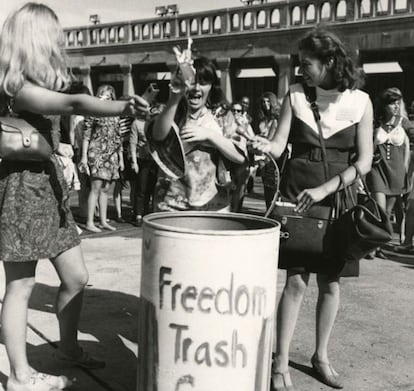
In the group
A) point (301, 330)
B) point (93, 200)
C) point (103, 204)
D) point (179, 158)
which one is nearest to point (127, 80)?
point (103, 204)

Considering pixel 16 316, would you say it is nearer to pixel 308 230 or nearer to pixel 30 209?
pixel 30 209

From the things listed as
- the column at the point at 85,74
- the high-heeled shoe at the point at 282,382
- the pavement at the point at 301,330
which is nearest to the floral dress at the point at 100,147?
the pavement at the point at 301,330

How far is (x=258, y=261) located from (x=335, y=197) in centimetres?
99

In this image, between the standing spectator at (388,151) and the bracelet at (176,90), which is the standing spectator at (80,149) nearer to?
the standing spectator at (388,151)

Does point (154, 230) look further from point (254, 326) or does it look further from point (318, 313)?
point (318, 313)

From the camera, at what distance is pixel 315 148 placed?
352 cm

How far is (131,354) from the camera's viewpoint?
3.94 meters

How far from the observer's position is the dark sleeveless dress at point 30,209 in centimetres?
A: 314

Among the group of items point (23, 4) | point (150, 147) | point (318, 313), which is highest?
point (23, 4)

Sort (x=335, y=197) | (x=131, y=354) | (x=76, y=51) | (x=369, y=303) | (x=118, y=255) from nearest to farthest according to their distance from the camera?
(x=335, y=197)
(x=131, y=354)
(x=369, y=303)
(x=118, y=255)
(x=76, y=51)

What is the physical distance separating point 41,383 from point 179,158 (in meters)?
1.27

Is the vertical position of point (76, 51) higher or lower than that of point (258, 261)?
higher

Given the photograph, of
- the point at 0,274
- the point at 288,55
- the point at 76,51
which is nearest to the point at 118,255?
the point at 0,274

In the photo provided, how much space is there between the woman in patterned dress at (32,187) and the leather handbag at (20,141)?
6 cm
